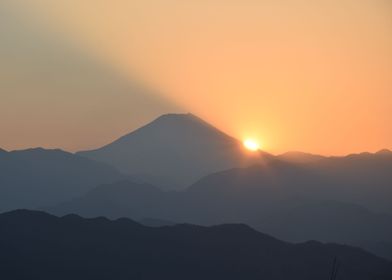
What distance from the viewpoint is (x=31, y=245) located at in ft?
364

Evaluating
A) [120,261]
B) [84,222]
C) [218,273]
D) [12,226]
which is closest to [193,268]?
[218,273]

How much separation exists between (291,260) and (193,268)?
16558 mm

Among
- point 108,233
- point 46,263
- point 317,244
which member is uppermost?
point 317,244

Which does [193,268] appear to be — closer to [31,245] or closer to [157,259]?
[157,259]

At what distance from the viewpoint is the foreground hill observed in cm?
10656

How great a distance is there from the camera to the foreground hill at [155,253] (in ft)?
350

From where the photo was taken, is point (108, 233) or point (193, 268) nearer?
point (193, 268)

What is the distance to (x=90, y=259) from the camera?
108812 millimetres

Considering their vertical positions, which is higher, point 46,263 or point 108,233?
point 108,233

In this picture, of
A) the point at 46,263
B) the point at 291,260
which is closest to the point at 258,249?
the point at 291,260

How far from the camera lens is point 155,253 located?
112m

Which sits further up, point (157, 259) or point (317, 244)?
point (317, 244)

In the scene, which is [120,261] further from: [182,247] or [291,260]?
[291,260]

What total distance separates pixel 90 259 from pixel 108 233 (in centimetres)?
899
